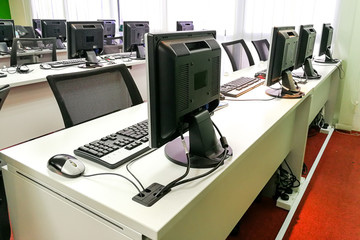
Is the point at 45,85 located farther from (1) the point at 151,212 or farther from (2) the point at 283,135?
(1) the point at 151,212

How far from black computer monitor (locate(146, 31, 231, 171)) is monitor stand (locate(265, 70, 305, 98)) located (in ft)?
2.75

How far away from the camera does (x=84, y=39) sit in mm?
2910

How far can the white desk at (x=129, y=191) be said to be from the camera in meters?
0.78

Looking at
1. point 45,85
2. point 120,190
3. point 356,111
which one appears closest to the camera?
point 120,190

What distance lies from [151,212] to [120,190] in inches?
5.6

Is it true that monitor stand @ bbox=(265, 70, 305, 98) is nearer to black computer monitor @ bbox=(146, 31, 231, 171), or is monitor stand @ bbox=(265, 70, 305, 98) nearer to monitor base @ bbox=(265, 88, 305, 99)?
monitor base @ bbox=(265, 88, 305, 99)

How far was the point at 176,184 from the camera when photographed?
869mm

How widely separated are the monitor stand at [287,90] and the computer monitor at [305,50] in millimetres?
327

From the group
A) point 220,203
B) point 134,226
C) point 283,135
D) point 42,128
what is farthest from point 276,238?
point 42,128

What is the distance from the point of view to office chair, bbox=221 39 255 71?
10.1 ft

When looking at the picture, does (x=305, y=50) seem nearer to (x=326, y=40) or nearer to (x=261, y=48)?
(x=326, y=40)

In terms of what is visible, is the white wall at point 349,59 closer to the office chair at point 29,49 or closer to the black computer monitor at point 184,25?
the black computer monitor at point 184,25

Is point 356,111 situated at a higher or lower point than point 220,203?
lower

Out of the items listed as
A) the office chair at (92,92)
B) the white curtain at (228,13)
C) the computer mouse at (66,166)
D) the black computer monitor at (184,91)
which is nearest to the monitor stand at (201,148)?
the black computer monitor at (184,91)
